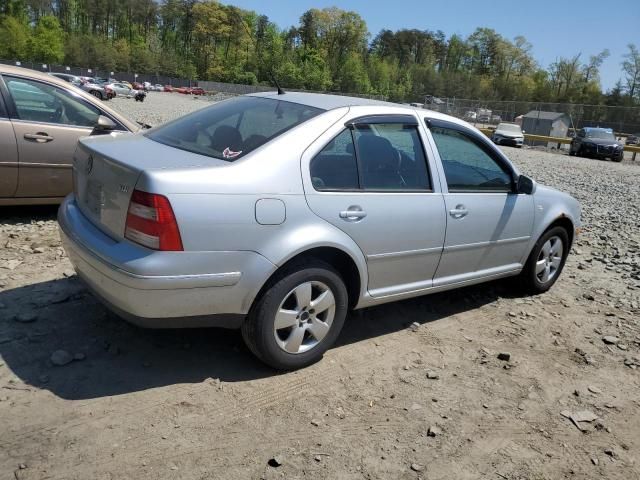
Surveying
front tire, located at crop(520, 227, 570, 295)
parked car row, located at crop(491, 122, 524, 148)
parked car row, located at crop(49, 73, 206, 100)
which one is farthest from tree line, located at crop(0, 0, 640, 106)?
front tire, located at crop(520, 227, 570, 295)

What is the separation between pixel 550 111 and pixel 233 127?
47399mm

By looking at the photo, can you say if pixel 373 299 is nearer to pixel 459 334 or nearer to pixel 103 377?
pixel 459 334

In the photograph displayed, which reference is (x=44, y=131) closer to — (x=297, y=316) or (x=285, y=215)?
(x=285, y=215)

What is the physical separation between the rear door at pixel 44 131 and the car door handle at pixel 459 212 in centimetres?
386

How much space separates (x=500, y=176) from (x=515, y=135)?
30244 millimetres

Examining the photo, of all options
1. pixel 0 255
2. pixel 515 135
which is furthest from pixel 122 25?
pixel 0 255

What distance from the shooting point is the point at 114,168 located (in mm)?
3203

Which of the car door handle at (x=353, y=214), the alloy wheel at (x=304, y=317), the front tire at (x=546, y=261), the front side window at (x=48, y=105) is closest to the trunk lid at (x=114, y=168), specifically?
the car door handle at (x=353, y=214)

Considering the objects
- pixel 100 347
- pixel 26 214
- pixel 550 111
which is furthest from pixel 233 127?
pixel 550 111

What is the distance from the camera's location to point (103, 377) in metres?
3.29

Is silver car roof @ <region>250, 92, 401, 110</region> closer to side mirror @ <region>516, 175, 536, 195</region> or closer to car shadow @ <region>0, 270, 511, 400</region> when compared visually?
side mirror @ <region>516, 175, 536, 195</region>

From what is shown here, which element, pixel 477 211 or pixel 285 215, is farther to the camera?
pixel 477 211

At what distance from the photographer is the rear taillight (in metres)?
2.91

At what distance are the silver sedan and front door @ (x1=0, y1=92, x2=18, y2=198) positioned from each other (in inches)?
83.6
